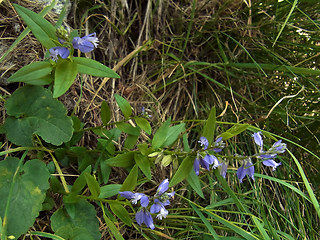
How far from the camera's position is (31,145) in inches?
56.3

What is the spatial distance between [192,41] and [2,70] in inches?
41.3

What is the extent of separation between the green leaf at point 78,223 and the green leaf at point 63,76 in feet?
1.63

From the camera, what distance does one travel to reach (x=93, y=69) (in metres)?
1.31

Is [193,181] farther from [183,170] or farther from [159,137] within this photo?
[159,137]

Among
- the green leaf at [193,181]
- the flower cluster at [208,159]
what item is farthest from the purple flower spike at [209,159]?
the green leaf at [193,181]

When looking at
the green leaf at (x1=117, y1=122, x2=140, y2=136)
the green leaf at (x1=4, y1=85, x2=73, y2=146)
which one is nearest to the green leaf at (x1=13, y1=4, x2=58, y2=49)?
the green leaf at (x1=4, y1=85, x2=73, y2=146)

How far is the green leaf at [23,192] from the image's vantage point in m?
1.26

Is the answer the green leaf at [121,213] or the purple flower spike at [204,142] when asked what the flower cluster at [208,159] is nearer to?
the purple flower spike at [204,142]

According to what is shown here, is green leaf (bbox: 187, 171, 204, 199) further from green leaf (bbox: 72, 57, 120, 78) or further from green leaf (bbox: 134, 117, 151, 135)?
green leaf (bbox: 72, 57, 120, 78)

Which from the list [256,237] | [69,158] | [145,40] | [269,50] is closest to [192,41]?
[145,40]

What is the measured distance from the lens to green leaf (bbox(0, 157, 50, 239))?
1.26 m

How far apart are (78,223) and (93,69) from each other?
627 millimetres

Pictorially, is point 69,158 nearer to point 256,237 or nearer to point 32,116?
point 32,116

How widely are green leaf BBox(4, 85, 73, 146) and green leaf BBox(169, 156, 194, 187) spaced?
455mm
